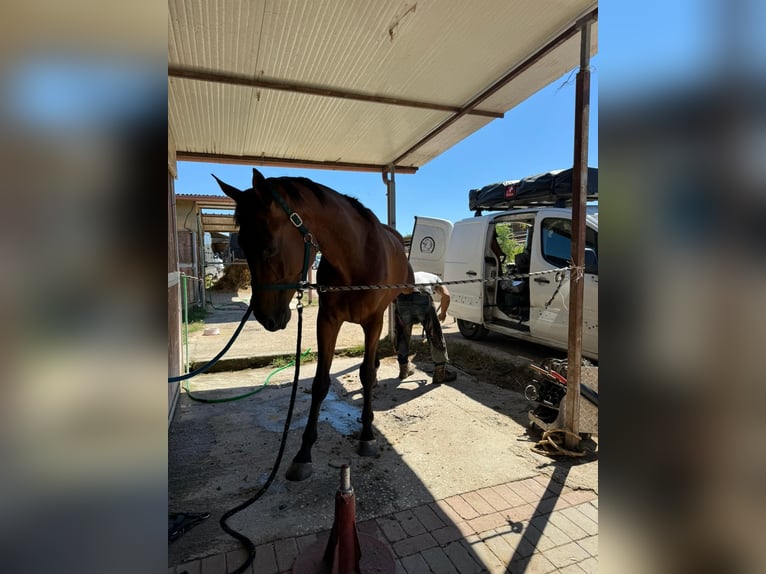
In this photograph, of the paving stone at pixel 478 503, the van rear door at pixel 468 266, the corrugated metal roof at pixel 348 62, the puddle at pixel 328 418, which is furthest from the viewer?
the van rear door at pixel 468 266

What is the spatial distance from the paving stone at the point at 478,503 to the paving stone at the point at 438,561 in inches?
16.4

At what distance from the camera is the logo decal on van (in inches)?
312

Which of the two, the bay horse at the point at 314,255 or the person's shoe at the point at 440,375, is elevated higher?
the bay horse at the point at 314,255

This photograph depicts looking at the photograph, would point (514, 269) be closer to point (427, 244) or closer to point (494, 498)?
point (427, 244)

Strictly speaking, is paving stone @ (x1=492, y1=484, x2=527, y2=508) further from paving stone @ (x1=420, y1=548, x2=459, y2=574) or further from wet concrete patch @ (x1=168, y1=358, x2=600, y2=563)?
paving stone @ (x1=420, y1=548, x2=459, y2=574)

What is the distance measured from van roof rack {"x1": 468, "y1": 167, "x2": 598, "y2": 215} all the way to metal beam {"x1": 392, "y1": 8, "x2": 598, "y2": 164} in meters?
2.60

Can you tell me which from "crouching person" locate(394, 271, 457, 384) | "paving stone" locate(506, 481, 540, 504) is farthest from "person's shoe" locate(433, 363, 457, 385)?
"paving stone" locate(506, 481, 540, 504)

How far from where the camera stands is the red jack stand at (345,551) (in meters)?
1.41

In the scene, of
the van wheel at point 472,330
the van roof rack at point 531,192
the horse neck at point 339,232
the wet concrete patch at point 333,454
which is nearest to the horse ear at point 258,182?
the horse neck at point 339,232

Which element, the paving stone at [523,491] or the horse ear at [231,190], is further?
the paving stone at [523,491]

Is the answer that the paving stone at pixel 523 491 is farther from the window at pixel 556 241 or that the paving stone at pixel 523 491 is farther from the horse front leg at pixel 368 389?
the window at pixel 556 241

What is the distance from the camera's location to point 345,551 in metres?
1.44
